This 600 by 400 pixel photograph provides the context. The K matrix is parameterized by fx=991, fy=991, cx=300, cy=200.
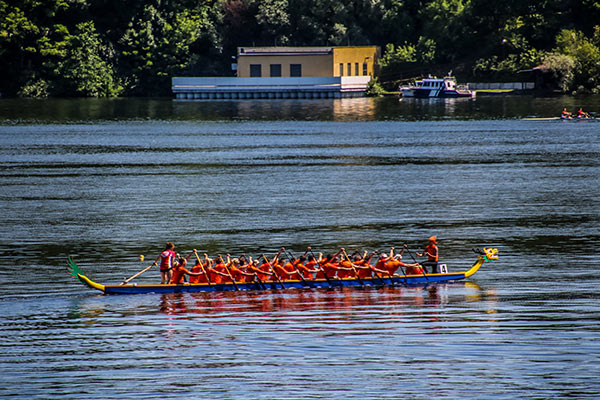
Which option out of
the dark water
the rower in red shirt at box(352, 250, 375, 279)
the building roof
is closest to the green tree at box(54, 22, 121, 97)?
the building roof

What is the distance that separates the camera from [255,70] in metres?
157

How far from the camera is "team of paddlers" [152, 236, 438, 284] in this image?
127ft

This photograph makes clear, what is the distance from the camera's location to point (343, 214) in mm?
56156

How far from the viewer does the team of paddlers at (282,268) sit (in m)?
38.8

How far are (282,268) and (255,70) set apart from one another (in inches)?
4719

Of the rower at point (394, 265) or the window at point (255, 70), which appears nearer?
the rower at point (394, 265)

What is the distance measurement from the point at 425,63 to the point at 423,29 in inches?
216

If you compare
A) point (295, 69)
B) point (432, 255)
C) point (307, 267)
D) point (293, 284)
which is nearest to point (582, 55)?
point (295, 69)

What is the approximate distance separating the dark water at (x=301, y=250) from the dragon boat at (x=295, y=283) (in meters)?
0.54

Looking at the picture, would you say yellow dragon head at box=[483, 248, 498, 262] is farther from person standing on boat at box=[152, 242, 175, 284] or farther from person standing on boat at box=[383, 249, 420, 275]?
person standing on boat at box=[152, 242, 175, 284]

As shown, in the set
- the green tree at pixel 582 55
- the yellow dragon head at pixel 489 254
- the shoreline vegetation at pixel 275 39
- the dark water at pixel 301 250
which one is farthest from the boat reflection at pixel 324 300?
the shoreline vegetation at pixel 275 39

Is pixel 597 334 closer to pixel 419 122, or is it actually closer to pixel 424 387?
pixel 424 387

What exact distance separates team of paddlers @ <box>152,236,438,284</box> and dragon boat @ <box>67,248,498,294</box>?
7.8 inches

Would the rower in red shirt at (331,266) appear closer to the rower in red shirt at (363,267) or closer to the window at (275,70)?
the rower in red shirt at (363,267)
